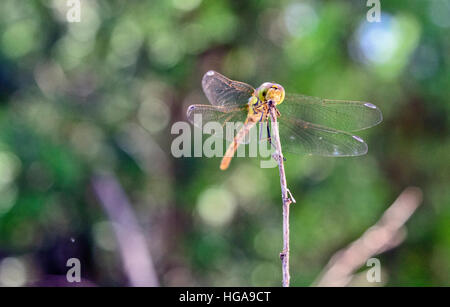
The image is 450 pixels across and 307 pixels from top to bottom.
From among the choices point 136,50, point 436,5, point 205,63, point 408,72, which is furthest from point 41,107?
point 436,5

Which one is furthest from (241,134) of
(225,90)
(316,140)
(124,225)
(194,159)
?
(124,225)

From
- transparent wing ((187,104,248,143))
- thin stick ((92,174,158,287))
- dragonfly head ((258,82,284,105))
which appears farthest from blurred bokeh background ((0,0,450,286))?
dragonfly head ((258,82,284,105))

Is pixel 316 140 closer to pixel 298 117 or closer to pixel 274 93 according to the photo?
pixel 298 117

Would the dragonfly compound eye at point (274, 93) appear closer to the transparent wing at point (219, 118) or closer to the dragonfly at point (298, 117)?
the dragonfly at point (298, 117)

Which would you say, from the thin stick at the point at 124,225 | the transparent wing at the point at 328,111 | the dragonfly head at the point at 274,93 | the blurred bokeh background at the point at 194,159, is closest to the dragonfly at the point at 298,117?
the transparent wing at the point at 328,111

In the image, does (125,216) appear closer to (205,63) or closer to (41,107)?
(41,107)

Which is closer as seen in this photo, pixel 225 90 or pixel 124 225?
pixel 225 90
